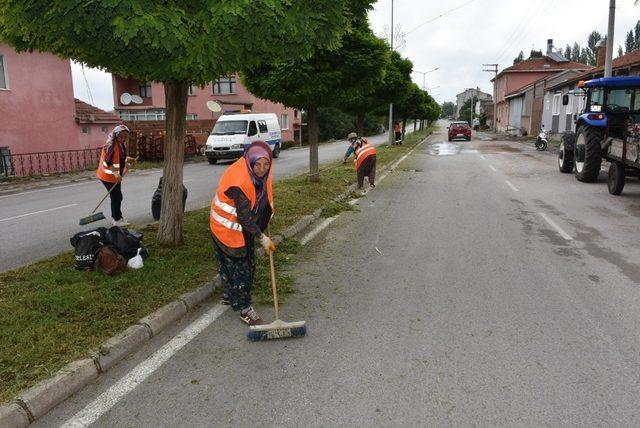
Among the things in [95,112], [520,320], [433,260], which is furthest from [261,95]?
[95,112]

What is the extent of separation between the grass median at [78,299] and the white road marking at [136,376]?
37cm

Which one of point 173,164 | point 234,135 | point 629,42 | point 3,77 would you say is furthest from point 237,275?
point 629,42

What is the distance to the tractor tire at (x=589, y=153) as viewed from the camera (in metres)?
12.8

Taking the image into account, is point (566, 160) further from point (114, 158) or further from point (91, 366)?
point (91, 366)

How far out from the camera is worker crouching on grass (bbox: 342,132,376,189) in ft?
39.6

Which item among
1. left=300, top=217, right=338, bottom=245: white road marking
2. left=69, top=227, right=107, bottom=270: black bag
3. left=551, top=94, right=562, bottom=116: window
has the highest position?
left=551, top=94, right=562, bottom=116: window

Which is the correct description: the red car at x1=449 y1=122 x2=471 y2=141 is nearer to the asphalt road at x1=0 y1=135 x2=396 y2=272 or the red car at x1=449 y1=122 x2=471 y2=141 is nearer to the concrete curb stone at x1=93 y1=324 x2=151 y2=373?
the asphalt road at x1=0 y1=135 x2=396 y2=272

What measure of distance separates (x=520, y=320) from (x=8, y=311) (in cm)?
443

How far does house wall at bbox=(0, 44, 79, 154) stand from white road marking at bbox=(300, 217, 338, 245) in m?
14.7

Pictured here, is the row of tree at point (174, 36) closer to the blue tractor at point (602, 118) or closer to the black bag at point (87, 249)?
the black bag at point (87, 249)

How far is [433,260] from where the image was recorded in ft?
21.0

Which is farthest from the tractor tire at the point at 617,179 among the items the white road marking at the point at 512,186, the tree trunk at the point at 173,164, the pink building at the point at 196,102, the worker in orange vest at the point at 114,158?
the pink building at the point at 196,102

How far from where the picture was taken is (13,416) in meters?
2.92

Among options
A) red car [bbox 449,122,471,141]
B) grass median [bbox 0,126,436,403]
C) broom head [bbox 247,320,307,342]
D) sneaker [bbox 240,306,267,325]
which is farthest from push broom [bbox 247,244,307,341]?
red car [bbox 449,122,471,141]
